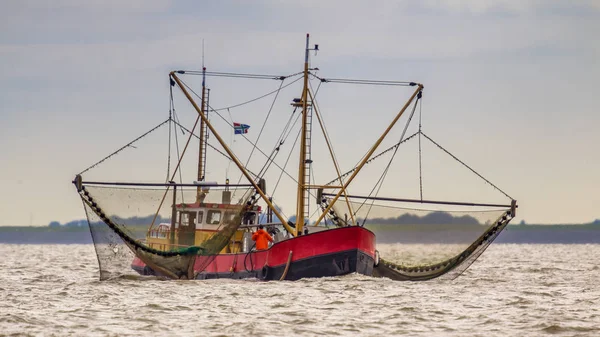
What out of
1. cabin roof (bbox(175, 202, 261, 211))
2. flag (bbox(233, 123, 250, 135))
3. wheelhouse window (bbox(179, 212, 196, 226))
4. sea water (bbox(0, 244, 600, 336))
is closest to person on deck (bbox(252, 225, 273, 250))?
sea water (bbox(0, 244, 600, 336))

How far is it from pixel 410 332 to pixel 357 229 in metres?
13.0

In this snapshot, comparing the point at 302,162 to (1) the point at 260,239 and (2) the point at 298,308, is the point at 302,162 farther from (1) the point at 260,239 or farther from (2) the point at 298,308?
(2) the point at 298,308

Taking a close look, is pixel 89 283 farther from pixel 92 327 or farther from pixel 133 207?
pixel 92 327

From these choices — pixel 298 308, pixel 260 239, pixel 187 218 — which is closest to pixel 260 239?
pixel 260 239

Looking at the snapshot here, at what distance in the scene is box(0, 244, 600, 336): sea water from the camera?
25578mm

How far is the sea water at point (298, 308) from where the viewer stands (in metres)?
25.6

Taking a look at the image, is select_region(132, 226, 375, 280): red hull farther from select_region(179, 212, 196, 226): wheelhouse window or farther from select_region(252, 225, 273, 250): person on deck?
select_region(179, 212, 196, 226): wheelhouse window

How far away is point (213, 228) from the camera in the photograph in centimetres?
4403

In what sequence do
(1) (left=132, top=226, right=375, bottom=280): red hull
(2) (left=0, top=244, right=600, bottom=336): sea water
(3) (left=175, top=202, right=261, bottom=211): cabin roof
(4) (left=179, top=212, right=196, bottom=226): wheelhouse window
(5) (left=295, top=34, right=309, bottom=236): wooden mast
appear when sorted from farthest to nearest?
(4) (left=179, top=212, right=196, bottom=226): wheelhouse window
(3) (left=175, top=202, right=261, bottom=211): cabin roof
(5) (left=295, top=34, right=309, bottom=236): wooden mast
(1) (left=132, top=226, right=375, bottom=280): red hull
(2) (left=0, top=244, right=600, bottom=336): sea water

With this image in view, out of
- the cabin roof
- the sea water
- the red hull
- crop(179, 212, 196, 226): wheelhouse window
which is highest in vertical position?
the cabin roof

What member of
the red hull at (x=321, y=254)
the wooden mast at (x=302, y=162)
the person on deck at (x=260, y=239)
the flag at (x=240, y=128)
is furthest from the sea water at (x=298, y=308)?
the flag at (x=240, y=128)

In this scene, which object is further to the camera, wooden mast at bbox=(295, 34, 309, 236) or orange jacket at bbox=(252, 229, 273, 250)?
wooden mast at bbox=(295, 34, 309, 236)

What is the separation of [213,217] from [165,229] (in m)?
2.09

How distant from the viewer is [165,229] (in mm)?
44469
